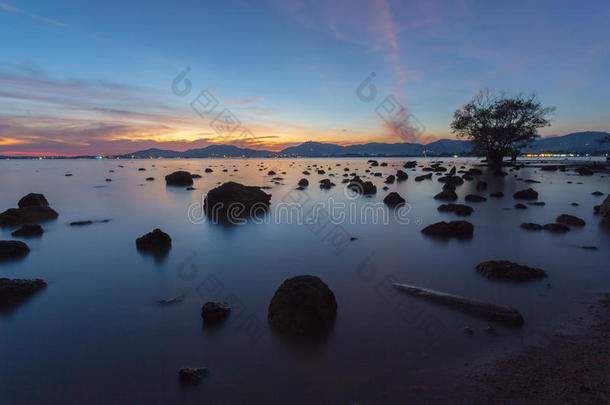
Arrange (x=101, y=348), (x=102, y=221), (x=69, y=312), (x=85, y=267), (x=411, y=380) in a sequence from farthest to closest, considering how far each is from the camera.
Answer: (x=102, y=221) → (x=85, y=267) → (x=69, y=312) → (x=101, y=348) → (x=411, y=380)

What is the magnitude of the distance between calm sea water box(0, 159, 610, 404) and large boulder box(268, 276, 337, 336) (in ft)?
0.78

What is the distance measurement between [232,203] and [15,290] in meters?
11.2

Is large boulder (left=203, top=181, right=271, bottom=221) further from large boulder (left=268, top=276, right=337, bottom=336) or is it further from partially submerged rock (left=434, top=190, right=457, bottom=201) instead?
partially submerged rock (left=434, top=190, right=457, bottom=201)

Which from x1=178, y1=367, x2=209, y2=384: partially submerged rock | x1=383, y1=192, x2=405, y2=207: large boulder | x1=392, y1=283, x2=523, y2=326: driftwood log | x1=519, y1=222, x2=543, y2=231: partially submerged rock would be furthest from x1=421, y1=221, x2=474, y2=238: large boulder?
x1=178, y1=367, x2=209, y2=384: partially submerged rock

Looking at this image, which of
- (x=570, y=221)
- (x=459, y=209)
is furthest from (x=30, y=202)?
(x=570, y=221)

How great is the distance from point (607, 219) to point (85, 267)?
2077cm

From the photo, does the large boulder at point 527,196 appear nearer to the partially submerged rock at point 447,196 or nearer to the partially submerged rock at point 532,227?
the partially submerged rock at point 447,196

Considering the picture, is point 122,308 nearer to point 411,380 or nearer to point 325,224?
point 411,380

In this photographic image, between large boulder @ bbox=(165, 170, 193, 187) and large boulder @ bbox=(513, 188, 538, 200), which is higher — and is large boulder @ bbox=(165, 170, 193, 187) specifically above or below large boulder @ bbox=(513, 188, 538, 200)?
above

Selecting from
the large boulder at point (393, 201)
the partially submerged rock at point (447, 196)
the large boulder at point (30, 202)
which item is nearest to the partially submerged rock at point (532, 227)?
the large boulder at point (393, 201)

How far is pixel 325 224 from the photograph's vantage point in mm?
14406

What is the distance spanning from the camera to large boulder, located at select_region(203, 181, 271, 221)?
680 inches

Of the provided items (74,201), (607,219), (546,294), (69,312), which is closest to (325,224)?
(546,294)

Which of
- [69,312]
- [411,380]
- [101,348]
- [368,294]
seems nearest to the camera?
[411,380]
